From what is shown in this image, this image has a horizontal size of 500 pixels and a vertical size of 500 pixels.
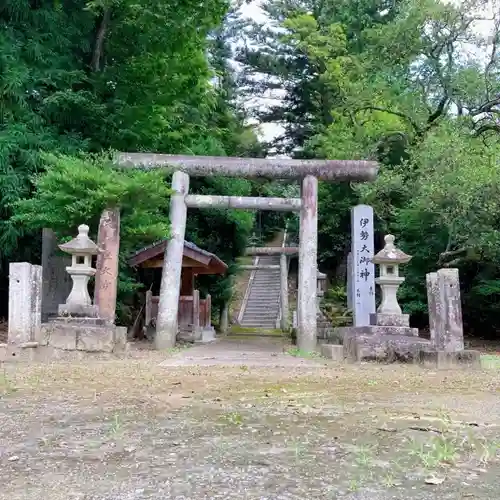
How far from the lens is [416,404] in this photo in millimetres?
4770

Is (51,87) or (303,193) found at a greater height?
(51,87)

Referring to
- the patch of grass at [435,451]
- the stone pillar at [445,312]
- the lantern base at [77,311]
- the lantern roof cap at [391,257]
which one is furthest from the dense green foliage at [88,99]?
the patch of grass at [435,451]

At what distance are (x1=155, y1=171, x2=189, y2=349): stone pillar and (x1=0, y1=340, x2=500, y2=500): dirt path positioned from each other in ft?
15.5

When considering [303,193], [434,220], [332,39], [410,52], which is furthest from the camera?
[332,39]

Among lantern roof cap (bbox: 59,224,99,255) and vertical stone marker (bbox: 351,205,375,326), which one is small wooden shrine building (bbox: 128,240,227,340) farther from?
vertical stone marker (bbox: 351,205,375,326)

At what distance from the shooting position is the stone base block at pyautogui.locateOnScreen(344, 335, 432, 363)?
8125 mm

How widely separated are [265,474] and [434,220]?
40.9ft

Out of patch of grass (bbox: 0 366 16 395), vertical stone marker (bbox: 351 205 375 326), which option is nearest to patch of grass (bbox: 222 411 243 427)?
patch of grass (bbox: 0 366 16 395)

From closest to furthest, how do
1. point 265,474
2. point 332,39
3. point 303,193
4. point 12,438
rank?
point 265,474
point 12,438
point 303,193
point 332,39

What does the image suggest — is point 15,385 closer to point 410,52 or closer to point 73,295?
point 73,295

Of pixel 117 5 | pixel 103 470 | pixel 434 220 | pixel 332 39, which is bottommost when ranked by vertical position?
pixel 103 470

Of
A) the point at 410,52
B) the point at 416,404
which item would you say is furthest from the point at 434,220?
the point at 416,404

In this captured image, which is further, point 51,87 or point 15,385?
point 51,87

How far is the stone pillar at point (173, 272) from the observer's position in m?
11.0
